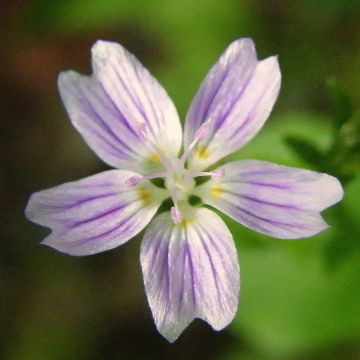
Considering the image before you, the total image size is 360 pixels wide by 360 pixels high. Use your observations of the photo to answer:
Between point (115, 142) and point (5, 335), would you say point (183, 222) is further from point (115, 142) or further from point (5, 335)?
point (5, 335)

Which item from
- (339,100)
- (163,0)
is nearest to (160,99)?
(339,100)

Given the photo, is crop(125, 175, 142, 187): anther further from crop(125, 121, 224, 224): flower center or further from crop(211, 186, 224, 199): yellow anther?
crop(211, 186, 224, 199): yellow anther

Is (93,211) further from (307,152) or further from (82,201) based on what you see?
(307,152)

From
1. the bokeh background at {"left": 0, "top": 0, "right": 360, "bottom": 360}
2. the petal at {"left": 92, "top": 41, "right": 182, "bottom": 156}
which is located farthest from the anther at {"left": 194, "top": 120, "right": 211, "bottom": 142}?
the bokeh background at {"left": 0, "top": 0, "right": 360, "bottom": 360}

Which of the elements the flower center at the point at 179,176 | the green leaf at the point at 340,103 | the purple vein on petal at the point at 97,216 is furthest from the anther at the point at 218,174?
the green leaf at the point at 340,103

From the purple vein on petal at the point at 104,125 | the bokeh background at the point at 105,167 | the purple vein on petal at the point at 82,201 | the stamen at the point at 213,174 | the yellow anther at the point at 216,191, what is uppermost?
the purple vein on petal at the point at 104,125

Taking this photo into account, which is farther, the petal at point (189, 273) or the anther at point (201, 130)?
the anther at point (201, 130)

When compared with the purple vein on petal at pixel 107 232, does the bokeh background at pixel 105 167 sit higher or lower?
lower

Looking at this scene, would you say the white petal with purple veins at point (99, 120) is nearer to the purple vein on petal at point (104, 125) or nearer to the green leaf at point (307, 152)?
the purple vein on petal at point (104, 125)
